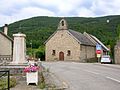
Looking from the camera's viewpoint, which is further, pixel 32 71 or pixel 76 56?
pixel 76 56

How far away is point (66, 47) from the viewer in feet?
221

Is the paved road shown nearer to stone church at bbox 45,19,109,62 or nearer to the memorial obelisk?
the memorial obelisk

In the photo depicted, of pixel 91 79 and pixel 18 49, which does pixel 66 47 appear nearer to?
pixel 18 49

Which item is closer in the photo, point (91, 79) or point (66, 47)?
point (91, 79)

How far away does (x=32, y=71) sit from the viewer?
1354 centimetres

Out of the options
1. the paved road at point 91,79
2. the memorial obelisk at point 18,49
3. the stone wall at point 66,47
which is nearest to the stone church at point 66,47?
the stone wall at point 66,47

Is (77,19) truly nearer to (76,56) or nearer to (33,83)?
(76,56)

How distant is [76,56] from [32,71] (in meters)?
52.3

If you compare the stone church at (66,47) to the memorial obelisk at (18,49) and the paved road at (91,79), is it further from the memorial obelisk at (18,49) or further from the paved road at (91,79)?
the memorial obelisk at (18,49)

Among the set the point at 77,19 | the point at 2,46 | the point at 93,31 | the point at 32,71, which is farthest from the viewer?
the point at 77,19

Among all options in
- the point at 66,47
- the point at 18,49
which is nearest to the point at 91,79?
the point at 18,49

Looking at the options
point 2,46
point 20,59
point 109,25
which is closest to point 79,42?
point 2,46

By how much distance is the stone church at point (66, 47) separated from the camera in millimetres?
65681

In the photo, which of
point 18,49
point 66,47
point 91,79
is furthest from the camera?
point 66,47
